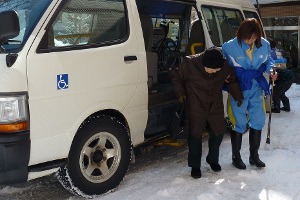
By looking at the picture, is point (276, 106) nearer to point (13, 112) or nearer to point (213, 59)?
point (213, 59)

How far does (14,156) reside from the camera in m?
2.91

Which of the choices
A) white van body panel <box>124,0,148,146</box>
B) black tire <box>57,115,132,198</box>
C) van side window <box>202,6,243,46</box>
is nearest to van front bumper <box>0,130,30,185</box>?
black tire <box>57,115,132,198</box>

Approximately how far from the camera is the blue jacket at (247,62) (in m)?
4.17

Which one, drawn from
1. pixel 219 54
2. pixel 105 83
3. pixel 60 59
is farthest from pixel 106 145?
pixel 219 54

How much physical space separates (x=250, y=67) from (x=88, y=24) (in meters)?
1.85

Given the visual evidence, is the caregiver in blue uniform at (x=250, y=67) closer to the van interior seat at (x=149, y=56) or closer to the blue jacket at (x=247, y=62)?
the blue jacket at (x=247, y=62)

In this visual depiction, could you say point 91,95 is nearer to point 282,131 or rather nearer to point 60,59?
point 60,59

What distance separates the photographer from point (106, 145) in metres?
3.74

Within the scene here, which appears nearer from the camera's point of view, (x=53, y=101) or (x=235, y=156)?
(x=53, y=101)

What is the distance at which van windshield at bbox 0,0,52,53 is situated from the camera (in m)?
3.01

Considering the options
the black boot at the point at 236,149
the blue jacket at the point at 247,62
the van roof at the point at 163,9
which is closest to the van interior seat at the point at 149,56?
the van roof at the point at 163,9

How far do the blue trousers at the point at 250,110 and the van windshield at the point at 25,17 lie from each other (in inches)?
91.3

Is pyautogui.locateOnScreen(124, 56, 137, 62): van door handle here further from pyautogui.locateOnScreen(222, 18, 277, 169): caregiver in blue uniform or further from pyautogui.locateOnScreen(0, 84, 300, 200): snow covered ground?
pyautogui.locateOnScreen(0, 84, 300, 200): snow covered ground

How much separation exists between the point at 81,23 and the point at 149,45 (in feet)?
5.20
